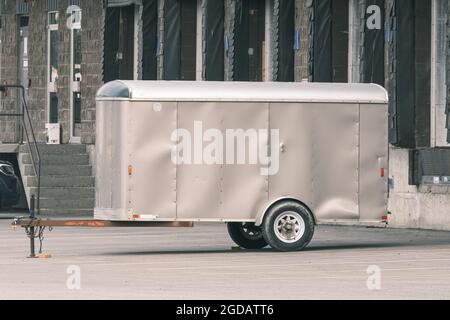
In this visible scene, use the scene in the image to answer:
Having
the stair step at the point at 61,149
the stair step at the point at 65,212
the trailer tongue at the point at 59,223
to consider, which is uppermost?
the stair step at the point at 61,149

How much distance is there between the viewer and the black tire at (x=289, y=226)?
26094 mm

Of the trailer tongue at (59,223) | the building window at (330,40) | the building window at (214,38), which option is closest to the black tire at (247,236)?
the trailer tongue at (59,223)

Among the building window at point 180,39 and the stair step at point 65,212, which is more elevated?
the building window at point 180,39

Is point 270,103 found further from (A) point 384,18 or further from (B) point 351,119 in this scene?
(A) point 384,18

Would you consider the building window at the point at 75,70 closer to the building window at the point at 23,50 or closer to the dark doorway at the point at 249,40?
the building window at the point at 23,50

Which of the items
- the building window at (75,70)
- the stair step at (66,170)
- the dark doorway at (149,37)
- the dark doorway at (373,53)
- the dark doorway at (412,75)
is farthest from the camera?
the building window at (75,70)

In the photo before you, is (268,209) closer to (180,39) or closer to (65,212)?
(65,212)

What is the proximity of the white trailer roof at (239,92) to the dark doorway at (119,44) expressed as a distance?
1976cm

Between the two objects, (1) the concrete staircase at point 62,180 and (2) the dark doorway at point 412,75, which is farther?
(1) the concrete staircase at point 62,180

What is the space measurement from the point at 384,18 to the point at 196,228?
6.38 metres

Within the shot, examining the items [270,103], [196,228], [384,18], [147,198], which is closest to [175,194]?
[147,198]

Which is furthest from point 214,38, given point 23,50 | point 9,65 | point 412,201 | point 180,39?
point 9,65

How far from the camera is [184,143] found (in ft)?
85.6

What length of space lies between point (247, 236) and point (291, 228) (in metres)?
1.47
